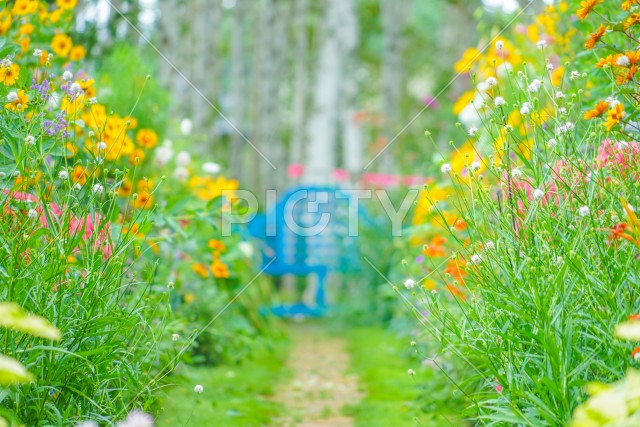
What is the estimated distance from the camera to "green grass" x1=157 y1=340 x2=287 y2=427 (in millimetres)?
3266

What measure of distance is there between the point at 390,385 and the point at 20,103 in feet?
7.89

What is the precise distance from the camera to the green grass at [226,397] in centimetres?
327

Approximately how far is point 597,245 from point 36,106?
177 centimetres

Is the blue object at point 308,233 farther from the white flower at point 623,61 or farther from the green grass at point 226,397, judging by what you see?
the white flower at point 623,61

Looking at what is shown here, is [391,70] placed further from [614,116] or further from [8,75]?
[614,116]

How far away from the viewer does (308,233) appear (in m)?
8.35

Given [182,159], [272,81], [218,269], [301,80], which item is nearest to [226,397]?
[218,269]

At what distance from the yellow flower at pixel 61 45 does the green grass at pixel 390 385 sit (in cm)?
210

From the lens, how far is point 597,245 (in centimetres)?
216

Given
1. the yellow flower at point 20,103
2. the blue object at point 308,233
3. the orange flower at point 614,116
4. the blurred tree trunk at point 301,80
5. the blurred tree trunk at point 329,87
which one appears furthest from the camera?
the blurred tree trunk at point 301,80

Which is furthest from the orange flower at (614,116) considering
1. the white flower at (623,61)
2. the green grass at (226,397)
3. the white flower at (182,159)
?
the white flower at (182,159)

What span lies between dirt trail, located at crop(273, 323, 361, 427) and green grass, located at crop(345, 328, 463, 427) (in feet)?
0.27

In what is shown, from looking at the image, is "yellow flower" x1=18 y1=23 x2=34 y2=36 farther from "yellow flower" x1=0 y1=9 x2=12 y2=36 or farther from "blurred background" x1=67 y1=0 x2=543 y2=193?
"blurred background" x1=67 y1=0 x2=543 y2=193

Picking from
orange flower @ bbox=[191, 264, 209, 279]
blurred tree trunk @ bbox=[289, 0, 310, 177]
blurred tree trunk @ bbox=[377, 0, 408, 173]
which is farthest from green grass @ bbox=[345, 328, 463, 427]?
blurred tree trunk @ bbox=[289, 0, 310, 177]
